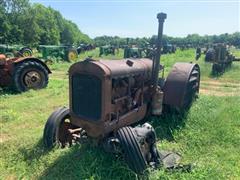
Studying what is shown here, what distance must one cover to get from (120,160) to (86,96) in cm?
90

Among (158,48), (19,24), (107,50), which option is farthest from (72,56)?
(19,24)

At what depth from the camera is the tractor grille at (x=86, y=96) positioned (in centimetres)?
361

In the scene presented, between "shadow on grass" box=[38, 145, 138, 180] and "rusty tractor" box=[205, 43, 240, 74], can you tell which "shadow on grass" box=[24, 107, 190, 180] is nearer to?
"shadow on grass" box=[38, 145, 138, 180]

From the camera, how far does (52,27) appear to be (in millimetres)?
49188

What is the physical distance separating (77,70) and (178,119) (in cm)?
234

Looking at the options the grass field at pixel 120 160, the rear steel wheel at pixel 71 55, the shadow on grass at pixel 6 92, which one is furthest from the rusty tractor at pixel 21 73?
the rear steel wheel at pixel 71 55

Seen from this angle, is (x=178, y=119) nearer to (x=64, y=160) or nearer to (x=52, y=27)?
(x=64, y=160)

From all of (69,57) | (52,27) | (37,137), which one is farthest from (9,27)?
(37,137)

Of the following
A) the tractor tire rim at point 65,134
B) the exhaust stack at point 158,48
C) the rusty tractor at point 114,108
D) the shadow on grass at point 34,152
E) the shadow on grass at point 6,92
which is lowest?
the shadow on grass at point 6,92

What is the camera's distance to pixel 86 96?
12.2 ft

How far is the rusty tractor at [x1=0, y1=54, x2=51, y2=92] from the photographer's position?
892cm

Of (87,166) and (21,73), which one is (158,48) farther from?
(21,73)

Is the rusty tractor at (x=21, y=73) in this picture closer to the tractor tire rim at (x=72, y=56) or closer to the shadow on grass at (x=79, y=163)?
the shadow on grass at (x=79, y=163)

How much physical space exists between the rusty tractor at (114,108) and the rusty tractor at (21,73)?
15.9 ft
